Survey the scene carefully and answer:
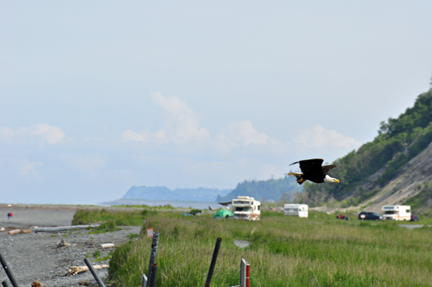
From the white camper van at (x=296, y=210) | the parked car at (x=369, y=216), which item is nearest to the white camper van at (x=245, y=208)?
the white camper van at (x=296, y=210)

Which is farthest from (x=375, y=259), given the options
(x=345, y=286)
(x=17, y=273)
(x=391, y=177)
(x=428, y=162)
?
(x=391, y=177)

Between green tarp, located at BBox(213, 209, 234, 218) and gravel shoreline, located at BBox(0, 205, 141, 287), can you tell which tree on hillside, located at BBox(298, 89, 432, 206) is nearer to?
green tarp, located at BBox(213, 209, 234, 218)

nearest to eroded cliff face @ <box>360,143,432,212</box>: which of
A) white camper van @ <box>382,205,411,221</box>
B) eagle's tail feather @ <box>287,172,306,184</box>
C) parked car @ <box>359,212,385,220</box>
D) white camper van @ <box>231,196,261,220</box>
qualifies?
white camper van @ <box>382,205,411,221</box>

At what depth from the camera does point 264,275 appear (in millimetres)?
10391

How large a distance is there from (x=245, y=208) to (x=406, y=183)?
53986mm

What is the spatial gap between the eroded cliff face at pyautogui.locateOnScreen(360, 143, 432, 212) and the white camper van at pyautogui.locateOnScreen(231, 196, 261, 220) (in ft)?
137

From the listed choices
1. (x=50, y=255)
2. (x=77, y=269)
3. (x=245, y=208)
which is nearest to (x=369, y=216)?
(x=245, y=208)

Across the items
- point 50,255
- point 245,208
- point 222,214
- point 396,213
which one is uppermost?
point 396,213

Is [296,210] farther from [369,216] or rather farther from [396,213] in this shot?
[396,213]

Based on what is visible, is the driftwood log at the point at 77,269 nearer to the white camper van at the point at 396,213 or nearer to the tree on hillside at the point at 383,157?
the white camper van at the point at 396,213

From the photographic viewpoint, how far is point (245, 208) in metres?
48.2

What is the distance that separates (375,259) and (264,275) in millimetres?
7256

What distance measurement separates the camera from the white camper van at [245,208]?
46.4 m

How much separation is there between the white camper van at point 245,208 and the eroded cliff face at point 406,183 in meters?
41.7
